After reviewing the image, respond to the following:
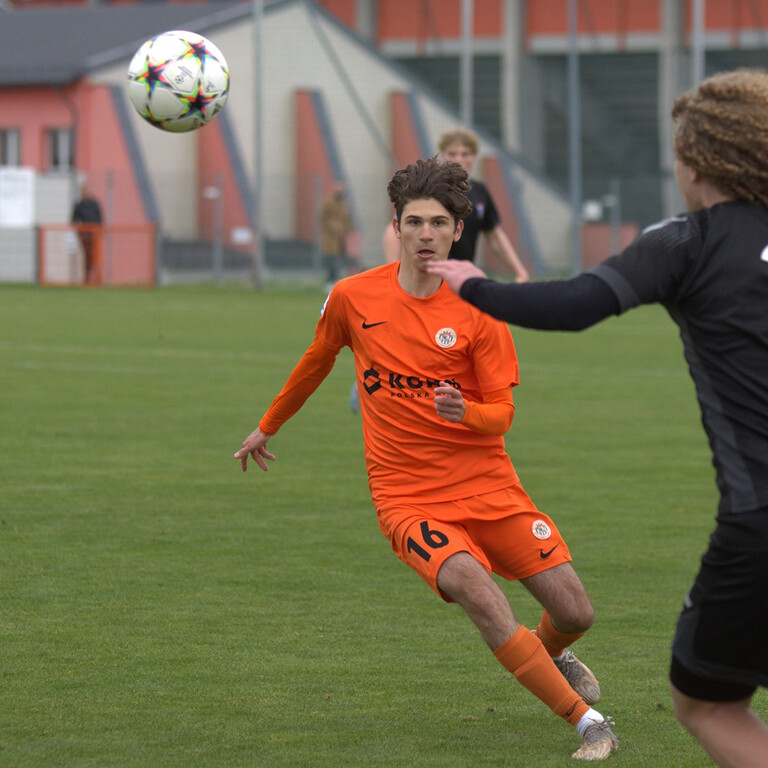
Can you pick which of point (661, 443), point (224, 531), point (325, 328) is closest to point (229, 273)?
point (661, 443)

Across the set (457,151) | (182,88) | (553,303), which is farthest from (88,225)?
(553,303)

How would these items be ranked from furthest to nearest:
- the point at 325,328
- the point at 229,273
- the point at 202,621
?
the point at 229,273 < the point at 202,621 < the point at 325,328

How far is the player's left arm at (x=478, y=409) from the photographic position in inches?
175

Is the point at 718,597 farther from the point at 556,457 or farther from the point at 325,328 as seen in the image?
the point at 556,457

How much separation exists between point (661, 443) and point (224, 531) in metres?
4.42

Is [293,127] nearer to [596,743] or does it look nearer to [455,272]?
[596,743]

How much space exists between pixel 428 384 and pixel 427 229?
50cm

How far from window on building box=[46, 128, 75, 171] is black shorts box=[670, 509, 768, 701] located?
34207mm

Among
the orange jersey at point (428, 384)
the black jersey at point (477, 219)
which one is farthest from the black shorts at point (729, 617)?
the black jersey at point (477, 219)

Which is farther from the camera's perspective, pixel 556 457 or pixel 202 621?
pixel 556 457

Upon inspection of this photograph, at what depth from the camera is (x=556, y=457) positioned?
34.5 feet

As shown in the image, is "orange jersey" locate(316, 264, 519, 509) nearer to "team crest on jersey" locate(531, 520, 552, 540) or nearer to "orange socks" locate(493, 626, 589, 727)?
"team crest on jersey" locate(531, 520, 552, 540)

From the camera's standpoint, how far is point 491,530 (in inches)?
189

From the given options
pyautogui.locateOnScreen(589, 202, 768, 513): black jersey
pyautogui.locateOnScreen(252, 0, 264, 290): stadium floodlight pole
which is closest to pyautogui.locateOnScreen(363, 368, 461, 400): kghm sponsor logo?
pyautogui.locateOnScreen(589, 202, 768, 513): black jersey
